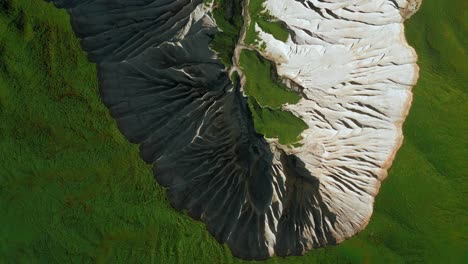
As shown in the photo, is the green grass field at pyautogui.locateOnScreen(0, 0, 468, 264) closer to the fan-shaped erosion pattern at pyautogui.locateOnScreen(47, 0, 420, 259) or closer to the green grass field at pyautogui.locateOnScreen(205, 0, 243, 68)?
the fan-shaped erosion pattern at pyautogui.locateOnScreen(47, 0, 420, 259)

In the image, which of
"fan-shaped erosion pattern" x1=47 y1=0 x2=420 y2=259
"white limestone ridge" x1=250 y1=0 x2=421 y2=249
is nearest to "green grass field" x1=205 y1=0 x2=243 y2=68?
"fan-shaped erosion pattern" x1=47 y1=0 x2=420 y2=259

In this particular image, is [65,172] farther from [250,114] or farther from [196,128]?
[250,114]

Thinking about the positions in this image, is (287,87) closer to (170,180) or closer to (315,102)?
(315,102)

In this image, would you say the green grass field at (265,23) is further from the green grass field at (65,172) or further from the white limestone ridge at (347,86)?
the green grass field at (65,172)

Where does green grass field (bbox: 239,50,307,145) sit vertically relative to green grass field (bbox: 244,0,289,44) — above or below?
below

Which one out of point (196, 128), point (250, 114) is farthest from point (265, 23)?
point (196, 128)

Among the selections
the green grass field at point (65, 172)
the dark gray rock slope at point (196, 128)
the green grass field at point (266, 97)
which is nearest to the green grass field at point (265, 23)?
the green grass field at point (266, 97)

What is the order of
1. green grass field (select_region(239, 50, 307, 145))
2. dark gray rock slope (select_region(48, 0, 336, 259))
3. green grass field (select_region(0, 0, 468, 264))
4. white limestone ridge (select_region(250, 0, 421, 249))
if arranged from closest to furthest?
1. green grass field (select_region(0, 0, 468, 264))
2. dark gray rock slope (select_region(48, 0, 336, 259))
3. white limestone ridge (select_region(250, 0, 421, 249))
4. green grass field (select_region(239, 50, 307, 145))
